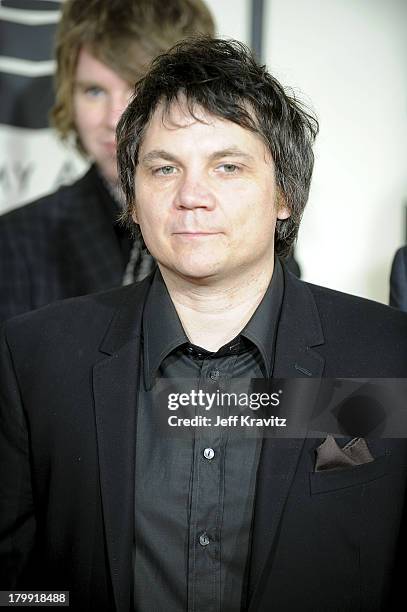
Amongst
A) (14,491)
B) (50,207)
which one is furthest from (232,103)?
(50,207)

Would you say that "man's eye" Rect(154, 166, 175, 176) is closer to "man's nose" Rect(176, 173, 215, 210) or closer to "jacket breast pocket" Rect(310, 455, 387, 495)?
"man's nose" Rect(176, 173, 215, 210)

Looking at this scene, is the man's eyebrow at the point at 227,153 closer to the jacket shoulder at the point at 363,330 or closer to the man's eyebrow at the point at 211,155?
the man's eyebrow at the point at 211,155

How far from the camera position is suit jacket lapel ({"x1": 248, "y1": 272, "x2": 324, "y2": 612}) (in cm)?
133

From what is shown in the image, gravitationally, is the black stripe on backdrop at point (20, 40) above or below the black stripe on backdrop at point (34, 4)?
below

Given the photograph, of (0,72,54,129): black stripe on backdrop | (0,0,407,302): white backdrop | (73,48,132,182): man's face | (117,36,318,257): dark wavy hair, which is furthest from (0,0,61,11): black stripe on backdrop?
(117,36,318,257): dark wavy hair

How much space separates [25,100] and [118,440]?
3.86 feet

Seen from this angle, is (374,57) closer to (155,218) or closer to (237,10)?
(237,10)

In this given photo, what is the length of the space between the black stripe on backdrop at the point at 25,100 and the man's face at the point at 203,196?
92 cm

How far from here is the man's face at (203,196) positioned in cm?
137

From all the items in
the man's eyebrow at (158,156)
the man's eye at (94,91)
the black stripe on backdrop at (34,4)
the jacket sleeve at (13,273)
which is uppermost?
the black stripe on backdrop at (34,4)

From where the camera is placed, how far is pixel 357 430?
1398 millimetres

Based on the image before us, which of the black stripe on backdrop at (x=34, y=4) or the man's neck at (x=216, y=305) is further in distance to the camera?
the black stripe on backdrop at (x=34, y=4)

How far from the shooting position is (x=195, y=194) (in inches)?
53.5

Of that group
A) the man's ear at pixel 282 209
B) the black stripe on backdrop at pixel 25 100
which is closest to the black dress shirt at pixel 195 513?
the man's ear at pixel 282 209
